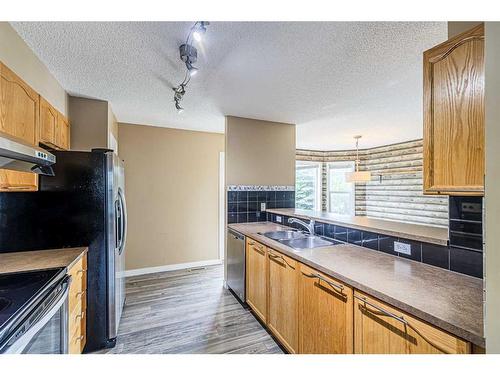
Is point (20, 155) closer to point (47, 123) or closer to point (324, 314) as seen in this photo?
point (47, 123)

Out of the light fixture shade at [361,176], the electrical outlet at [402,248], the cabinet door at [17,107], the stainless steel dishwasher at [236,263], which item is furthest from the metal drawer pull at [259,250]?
the light fixture shade at [361,176]

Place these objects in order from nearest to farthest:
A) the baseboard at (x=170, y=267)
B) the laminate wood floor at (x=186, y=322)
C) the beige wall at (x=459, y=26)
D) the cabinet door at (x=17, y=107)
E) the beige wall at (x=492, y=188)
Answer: the beige wall at (x=492, y=188)
the beige wall at (x=459, y=26)
the cabinet door at (x=17, y=107)
the laminate wood floor at (x=186, y=322)
the baseboard at (x=170, y=267)

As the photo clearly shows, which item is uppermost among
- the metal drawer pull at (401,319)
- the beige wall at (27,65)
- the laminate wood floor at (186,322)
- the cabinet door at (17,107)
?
the beige wall at (27,65)

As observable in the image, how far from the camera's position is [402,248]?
5.42 feet

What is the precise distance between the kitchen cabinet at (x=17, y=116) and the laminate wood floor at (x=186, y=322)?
155cm

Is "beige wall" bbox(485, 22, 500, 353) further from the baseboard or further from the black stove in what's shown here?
the baseboard

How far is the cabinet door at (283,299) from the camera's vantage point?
184 centimetres

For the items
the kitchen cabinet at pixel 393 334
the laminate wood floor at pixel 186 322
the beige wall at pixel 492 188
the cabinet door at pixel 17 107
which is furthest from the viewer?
the laminate wood floor at pixel 186 322

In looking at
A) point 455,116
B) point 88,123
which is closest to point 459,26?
point 455,116

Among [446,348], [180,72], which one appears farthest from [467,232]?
[180,72]

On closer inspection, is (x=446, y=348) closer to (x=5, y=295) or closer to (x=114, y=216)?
(x=5, y=295)

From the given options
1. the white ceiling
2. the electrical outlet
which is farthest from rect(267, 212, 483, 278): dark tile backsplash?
the white ceiling

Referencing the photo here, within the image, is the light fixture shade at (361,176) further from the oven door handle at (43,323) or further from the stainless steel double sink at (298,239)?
the oven door handle at (43,323)

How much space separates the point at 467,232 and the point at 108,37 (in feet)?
8.25
